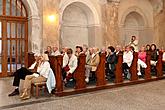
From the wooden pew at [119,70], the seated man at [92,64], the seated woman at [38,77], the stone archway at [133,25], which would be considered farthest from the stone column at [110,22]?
the seated woman at [38,77]

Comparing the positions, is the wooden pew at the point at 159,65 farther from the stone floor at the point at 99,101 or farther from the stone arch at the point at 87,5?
the stone arch at the point at 87,5

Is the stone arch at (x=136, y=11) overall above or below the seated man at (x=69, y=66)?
above

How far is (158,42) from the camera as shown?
45.0 ft

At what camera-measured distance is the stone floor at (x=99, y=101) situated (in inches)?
188

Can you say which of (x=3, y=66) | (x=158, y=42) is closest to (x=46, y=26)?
(x=3, y=66)

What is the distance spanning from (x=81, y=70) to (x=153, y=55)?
12.6 feet

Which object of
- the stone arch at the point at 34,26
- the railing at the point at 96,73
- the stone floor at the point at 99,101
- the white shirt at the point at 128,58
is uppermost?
the stone arch at the point at 34,26

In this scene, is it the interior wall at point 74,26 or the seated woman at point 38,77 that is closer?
the seated woman at point 38,77

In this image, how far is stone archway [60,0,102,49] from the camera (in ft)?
36.7

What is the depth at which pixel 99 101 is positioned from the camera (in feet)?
17.3

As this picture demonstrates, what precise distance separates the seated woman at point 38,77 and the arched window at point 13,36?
3.79 m

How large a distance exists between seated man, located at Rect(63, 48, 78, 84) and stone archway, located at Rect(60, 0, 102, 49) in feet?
14.4

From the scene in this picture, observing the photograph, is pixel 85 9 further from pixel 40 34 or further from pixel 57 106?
pixel 57 106

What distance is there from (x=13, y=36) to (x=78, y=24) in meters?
3.61
